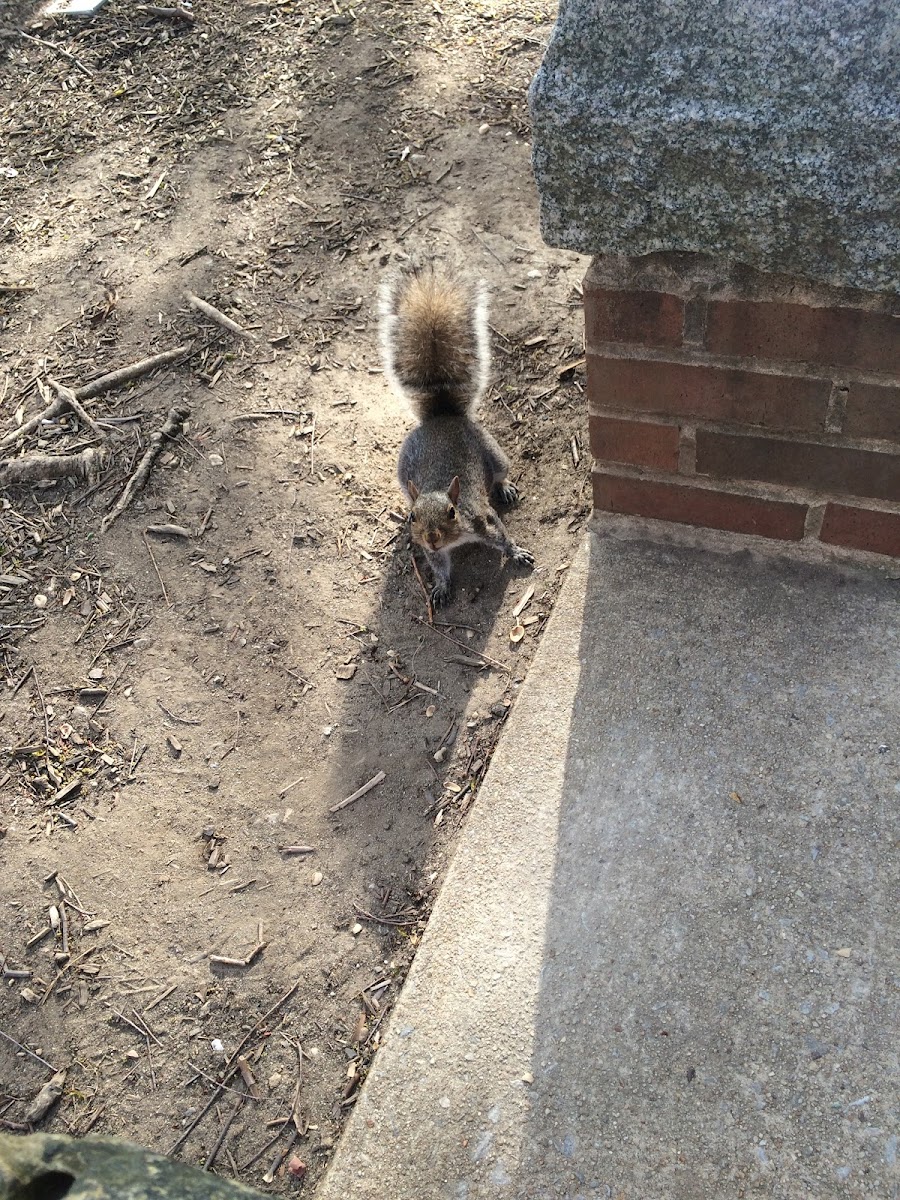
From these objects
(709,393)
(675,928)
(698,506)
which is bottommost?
(675,928)

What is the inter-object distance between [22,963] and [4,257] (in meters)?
3.11

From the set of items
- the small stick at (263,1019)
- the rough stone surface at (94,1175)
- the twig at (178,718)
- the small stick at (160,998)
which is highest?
the rough stone surface at (94,1175)

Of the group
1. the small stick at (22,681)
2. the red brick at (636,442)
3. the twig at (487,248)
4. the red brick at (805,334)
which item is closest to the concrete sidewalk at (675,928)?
the red brick at (636,442)

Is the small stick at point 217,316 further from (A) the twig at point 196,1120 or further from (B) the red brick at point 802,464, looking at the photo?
(A) the twig at point 196,1120

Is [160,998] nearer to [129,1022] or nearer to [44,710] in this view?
[129,1022]

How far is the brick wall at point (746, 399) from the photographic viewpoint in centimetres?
181

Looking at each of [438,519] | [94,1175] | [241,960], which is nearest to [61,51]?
[438,519]

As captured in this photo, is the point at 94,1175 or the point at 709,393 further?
the point at 709,393

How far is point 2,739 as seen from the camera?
8.75ft

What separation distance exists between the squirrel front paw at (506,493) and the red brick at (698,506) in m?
Result: 0.72

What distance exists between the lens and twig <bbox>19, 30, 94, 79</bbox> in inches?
198

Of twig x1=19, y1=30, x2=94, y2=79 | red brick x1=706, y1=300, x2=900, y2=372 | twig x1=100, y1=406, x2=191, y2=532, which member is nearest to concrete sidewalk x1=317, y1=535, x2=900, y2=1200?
red brick x1=706, y1=300, x2=900, y2=372

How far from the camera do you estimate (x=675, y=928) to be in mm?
1751

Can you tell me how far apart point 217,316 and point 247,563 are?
3.94 feet
